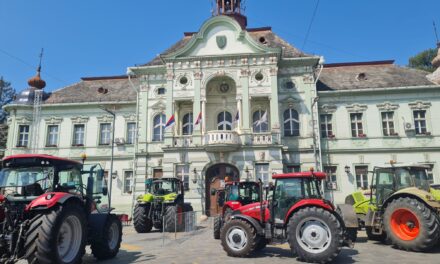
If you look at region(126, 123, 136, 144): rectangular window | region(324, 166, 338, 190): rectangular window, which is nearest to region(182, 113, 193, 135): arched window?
region(126, 123, 136, 144): rectangular window

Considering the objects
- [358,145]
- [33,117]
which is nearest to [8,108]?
[33,117]

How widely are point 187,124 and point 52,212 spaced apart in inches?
695

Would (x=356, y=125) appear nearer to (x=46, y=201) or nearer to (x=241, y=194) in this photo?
(x=241, y=194)

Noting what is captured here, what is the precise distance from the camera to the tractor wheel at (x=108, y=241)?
800cm

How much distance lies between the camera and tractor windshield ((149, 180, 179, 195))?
1551 cm

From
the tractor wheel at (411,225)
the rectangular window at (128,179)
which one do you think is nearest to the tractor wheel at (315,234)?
the tractor wheel at (411,225)

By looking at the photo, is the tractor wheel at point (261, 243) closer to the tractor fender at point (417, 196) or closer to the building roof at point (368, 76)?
the tractor fender at point (417, 196)

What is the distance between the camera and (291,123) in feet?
73.5

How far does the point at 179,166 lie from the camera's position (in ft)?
68.4

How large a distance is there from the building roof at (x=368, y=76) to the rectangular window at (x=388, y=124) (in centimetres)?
211

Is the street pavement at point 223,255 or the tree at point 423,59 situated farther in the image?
the tree at point 423,59

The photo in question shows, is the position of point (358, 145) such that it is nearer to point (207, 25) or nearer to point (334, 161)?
point (334, 161)

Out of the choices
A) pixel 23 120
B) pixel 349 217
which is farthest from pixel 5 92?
pixel 349 217

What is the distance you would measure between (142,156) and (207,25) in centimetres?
1038
